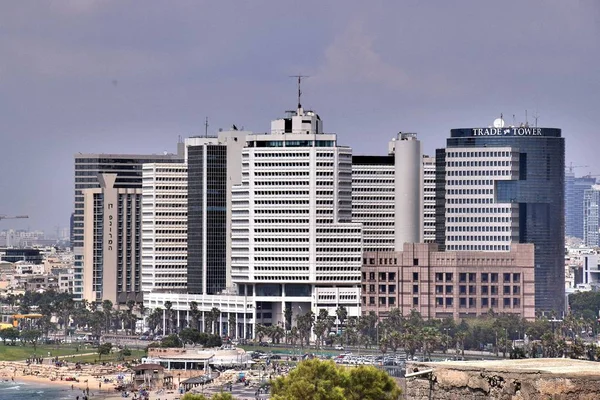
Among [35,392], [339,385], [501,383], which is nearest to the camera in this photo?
[501,383]

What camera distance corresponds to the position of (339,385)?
7694 cm

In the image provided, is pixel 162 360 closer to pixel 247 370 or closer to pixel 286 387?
pixel 247 370

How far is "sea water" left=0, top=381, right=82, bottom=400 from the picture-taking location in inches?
7146

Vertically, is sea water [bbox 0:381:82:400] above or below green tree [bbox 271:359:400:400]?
below

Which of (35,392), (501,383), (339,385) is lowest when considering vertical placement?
(35,392)

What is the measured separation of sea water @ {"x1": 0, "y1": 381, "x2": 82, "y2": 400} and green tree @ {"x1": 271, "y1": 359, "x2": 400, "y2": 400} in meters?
101

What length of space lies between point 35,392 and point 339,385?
11732 cm

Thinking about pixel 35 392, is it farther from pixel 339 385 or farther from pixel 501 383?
pixel 501 383

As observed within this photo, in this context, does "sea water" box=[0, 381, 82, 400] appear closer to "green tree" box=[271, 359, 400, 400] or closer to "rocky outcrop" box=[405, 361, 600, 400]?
"green tree" box=[271, 359, 400, 400]

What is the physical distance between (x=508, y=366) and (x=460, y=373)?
149cm

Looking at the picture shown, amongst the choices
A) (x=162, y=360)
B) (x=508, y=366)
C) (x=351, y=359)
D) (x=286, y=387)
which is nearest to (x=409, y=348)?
(x=351, y=359)

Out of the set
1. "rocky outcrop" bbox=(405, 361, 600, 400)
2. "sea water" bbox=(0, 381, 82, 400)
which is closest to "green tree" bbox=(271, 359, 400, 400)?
"rocky outcrop" bbox=(405, 361, 600, 400)

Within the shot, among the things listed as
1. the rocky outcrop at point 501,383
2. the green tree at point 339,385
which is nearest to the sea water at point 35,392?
the green tree at point 339,385

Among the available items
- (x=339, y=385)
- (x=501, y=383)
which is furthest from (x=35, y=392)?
(x=501, y=383)
